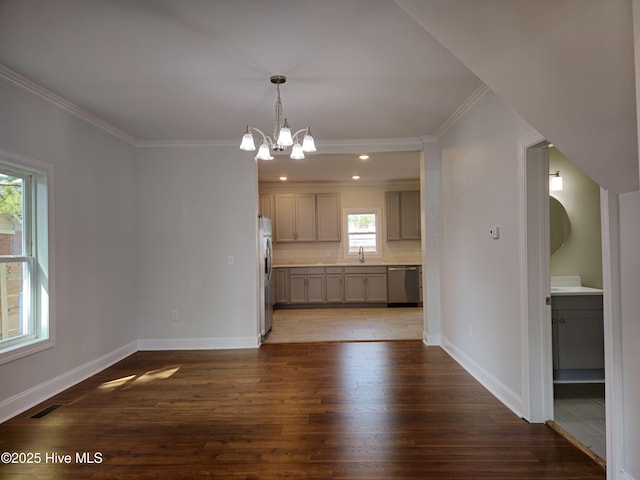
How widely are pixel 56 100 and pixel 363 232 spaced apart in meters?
5.81

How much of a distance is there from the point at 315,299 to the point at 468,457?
531 centimetres

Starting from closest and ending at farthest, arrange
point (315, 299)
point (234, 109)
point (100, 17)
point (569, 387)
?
1. point (100, 17)
2. point (569, 387)
3. point (234, 109)
4. point (315, 299)

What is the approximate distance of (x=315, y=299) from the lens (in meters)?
7.41

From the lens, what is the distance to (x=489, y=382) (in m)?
3.19

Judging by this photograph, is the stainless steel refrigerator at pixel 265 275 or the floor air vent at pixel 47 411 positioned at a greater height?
the stainless steel refrigerator at pixel 265 275

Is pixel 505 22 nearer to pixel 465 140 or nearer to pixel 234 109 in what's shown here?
pixel 465 140

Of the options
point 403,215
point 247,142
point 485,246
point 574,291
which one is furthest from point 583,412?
point 403,215

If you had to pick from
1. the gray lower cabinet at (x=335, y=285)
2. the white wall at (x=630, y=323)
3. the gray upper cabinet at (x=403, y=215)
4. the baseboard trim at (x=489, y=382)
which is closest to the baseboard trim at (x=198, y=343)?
the baseboard trim at (x=489, y=382)

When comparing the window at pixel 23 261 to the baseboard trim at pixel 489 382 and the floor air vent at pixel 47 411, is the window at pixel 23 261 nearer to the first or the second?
the floor air vent at pixel 47 411

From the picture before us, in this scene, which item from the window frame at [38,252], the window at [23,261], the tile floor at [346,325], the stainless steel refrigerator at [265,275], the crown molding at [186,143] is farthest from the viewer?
the tile floor at [346,325]

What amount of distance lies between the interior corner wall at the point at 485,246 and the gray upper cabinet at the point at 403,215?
342 centimetres

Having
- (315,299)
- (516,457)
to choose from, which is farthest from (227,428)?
(315,299)

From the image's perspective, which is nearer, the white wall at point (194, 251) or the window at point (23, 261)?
the window at point (23, 261)

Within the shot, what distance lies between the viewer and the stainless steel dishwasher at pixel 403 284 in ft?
24.1
